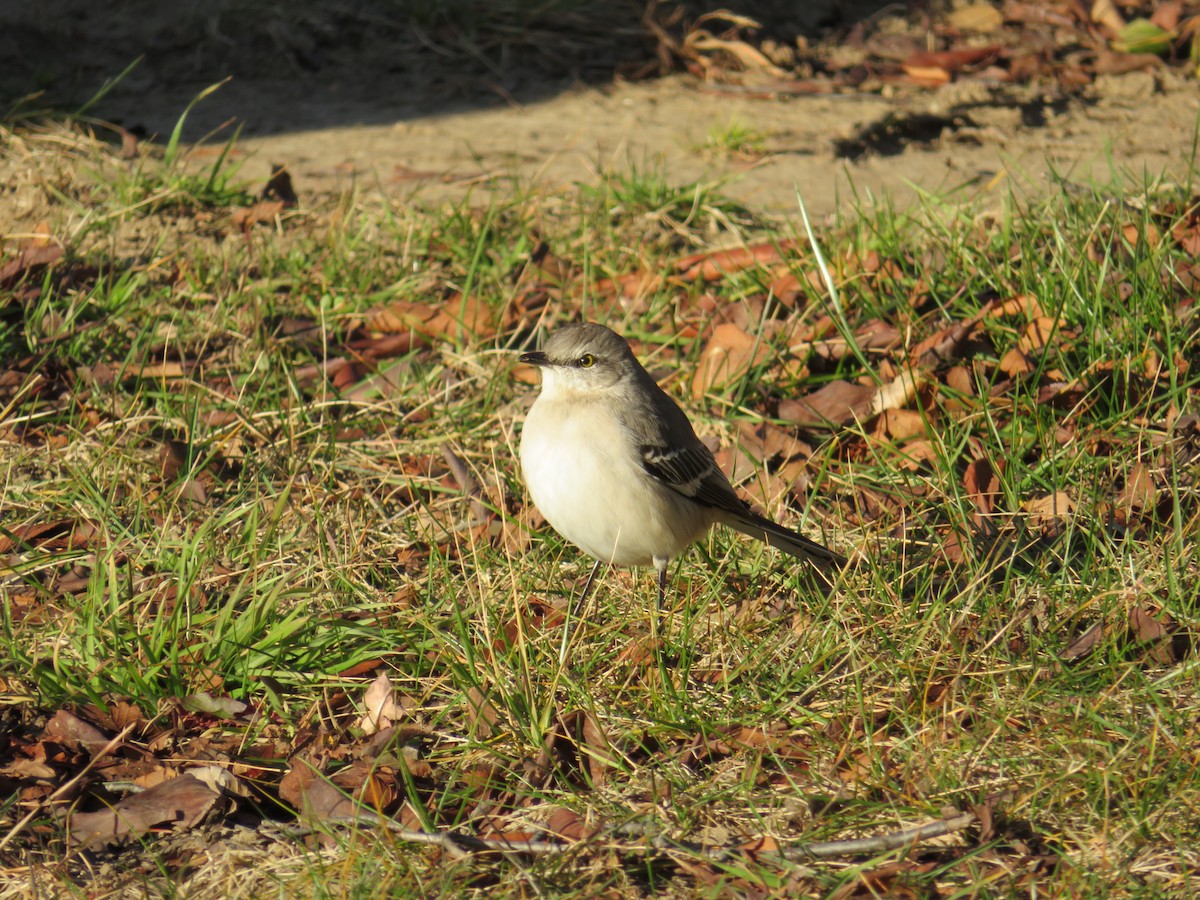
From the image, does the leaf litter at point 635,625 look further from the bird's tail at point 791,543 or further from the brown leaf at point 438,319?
the bird's tail at point 791,543

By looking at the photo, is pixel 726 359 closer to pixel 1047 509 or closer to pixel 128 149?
pixel 1047 509

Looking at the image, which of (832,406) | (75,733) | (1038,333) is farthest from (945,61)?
(75,733)

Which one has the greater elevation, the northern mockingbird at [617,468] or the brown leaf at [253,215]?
the brown leaf at [253,215]

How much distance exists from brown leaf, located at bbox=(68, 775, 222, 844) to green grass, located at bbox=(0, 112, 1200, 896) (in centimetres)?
10

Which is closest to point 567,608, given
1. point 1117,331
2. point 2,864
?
point 2,864

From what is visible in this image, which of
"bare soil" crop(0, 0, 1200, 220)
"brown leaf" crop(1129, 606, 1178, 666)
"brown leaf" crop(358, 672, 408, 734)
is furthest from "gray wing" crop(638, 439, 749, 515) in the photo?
"bare soil" crop(0, 0, 1200, 220)

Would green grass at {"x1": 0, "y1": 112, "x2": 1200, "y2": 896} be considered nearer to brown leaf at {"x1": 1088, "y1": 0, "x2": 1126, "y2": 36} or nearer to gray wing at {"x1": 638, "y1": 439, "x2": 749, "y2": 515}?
gray wing at {"x1": 638, "y1": 439, "x2": 749, "y2": 515}

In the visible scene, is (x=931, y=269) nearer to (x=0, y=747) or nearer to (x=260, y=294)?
(x=260, y=294)

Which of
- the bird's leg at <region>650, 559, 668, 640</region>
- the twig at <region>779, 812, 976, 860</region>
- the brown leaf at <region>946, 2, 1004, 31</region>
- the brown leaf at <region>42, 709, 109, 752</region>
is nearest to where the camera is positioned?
the twig at <region>779, 812, 976, 860</region>

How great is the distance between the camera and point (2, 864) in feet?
11.2

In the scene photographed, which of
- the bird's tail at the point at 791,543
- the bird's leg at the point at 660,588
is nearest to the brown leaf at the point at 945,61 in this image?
the bird's tail at the point at 791,543

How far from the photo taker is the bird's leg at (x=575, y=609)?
13.3ft

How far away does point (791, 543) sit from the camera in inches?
180

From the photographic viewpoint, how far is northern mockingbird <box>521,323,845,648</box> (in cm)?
451
